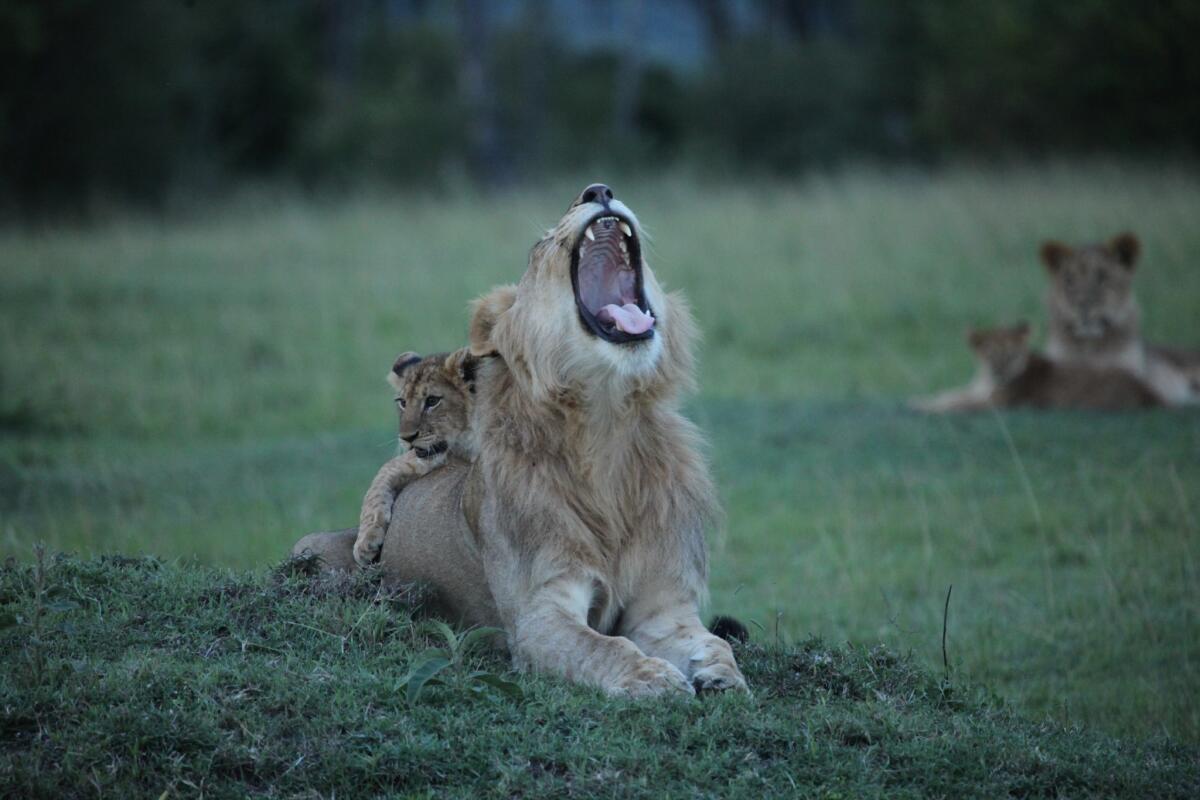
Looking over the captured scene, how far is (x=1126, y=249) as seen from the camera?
11492 millimetres

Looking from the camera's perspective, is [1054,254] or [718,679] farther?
[1054,254]

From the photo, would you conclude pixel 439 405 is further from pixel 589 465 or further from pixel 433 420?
pixel 589 465

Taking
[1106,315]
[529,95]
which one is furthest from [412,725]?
[529,95]

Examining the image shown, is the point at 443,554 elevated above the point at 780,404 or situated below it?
above

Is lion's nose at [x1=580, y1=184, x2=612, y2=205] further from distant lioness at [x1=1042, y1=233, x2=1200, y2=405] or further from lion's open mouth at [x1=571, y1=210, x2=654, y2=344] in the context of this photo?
distant lioness at [x1=1042, y1=233, x2=1200, y2=405]

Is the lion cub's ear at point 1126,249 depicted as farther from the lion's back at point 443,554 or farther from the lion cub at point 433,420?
the lion's back at point 443,554

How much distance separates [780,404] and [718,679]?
7077 millimetres

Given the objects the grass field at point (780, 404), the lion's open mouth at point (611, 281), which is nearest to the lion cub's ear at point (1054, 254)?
the grass field at point (780, 404)

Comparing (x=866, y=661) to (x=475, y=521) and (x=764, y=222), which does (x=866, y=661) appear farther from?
(x=764, y=222)

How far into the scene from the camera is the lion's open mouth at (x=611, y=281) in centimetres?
483

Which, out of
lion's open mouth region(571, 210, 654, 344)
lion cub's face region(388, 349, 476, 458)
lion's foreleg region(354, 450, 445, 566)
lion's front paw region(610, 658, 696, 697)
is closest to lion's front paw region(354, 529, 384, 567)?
lion's foreleg region(354, 450, 445, 566)

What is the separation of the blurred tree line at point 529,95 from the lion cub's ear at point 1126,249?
11156 mm

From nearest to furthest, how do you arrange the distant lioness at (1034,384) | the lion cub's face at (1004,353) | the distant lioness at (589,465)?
the distant lioness at (589,465) < the distant lioness at (1034,384) < the lion cub's face at (1004,353)

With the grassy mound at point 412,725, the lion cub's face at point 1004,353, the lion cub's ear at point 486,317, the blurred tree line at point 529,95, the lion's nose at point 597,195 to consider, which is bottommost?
the grassy mound at point 412,725
